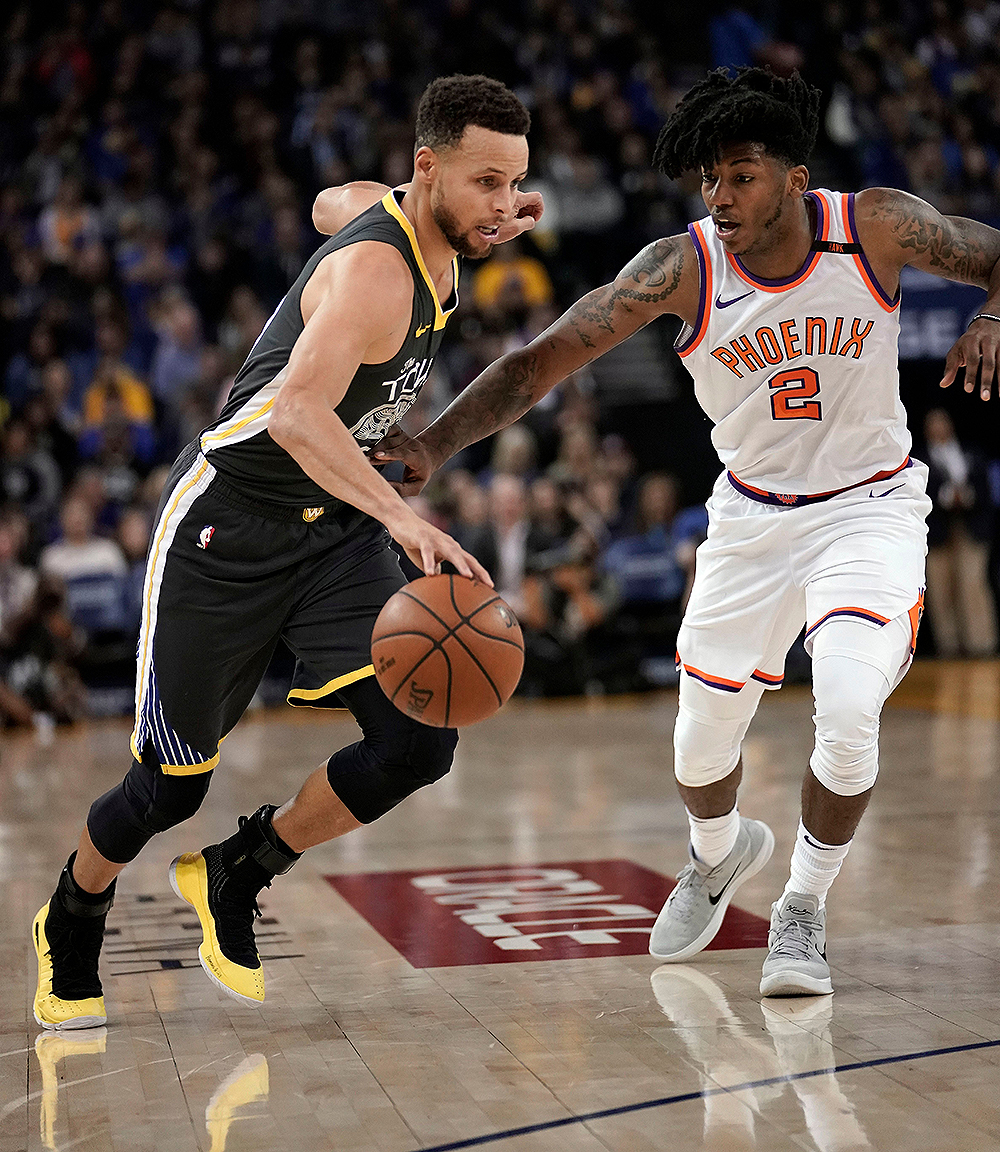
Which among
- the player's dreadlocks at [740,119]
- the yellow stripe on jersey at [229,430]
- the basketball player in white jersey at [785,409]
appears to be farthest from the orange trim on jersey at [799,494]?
the yellow stripe on jersey at [229,430]

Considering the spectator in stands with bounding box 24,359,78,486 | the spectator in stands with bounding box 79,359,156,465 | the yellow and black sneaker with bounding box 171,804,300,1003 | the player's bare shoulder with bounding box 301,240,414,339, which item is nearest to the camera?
the player's bare shoulder with bounding box 301,240,414,339

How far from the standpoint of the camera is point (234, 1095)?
289cm

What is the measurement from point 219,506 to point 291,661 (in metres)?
7.35

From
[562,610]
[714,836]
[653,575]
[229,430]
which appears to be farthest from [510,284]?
[229,430]

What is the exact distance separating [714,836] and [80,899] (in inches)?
64.3

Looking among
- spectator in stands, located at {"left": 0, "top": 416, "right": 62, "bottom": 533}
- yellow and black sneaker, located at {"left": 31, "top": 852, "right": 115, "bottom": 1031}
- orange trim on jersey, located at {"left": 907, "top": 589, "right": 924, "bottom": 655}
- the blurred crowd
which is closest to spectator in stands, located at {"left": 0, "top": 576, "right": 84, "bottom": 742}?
the blurred crowd

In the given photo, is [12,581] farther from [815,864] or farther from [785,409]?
[815,864]

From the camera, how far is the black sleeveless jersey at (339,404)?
10.7ft

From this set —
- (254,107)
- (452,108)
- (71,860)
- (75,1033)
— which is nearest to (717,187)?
(452,108)

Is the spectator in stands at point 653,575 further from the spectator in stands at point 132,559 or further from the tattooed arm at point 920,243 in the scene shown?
the tattooed arm at point 920,243

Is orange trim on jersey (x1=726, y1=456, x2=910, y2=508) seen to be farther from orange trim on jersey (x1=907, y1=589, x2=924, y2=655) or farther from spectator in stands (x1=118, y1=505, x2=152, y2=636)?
spectator in stands (x1=118, y1=505, x2=152, y2=636)

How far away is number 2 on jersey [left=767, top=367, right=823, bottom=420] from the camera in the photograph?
3.71 metres

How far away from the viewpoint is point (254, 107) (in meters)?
14.0

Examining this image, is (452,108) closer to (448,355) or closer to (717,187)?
(717,187)
